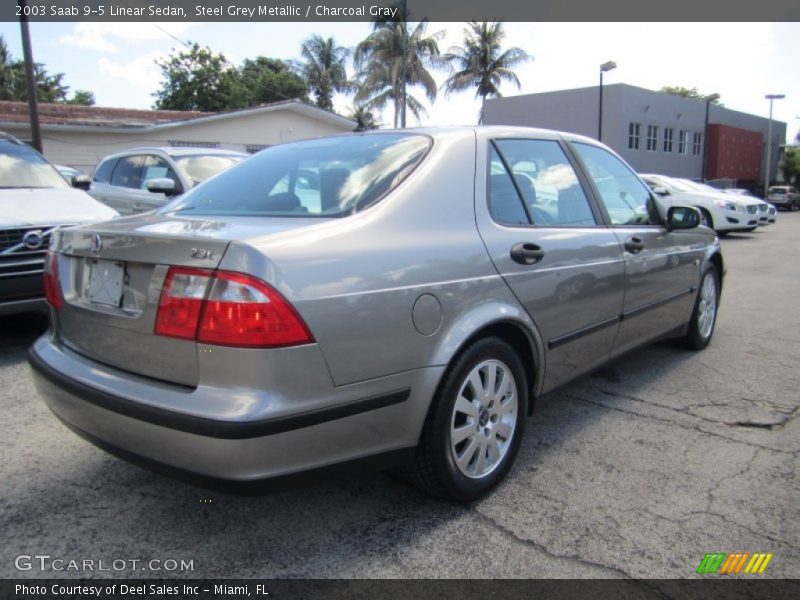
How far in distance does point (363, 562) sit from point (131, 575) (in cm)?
81

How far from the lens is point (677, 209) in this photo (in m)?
4.18

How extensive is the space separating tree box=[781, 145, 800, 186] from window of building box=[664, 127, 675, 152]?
19.5 meters

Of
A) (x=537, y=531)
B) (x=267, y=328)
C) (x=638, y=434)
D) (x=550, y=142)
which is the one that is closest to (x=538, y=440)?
(x=638, y=434)

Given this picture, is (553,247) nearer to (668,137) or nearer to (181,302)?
(181,302)

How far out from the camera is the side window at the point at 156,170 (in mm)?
7906

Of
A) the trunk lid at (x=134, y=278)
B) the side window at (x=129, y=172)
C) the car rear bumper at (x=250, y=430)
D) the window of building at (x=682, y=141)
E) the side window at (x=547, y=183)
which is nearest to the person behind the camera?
the car rear bumper at (x=250, y=430)

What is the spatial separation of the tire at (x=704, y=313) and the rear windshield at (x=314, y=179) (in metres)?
3.04

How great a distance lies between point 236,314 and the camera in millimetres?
1920

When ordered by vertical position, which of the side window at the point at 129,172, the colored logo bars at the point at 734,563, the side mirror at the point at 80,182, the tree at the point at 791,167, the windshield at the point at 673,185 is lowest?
the colored logo bars at the point at 734,563

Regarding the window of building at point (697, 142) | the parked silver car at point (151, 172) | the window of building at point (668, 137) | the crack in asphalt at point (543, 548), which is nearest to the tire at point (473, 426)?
the crack in asphalt at point (543, 548)

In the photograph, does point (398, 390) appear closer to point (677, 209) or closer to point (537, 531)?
point (537, 531)

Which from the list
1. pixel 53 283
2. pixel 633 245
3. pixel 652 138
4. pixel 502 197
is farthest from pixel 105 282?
pixel 652 138

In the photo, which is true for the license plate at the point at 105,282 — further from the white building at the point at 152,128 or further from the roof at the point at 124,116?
the roof at the point at 124,116

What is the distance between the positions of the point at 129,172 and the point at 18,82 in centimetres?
5040
